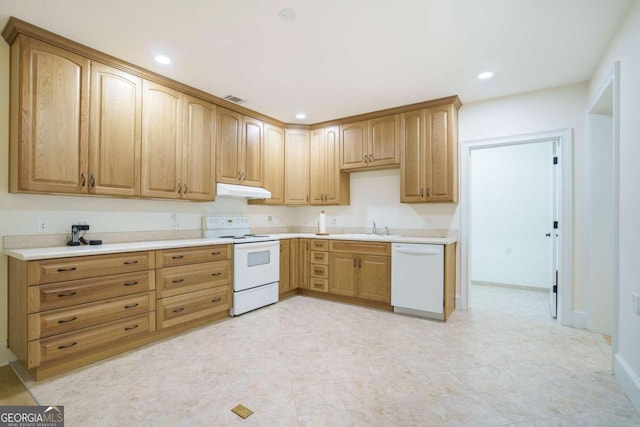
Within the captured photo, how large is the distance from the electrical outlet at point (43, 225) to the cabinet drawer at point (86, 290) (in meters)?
0.65

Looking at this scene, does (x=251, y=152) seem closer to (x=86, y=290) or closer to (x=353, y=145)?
(x=353, y=145)

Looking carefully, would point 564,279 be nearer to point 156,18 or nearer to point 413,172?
point 413,172

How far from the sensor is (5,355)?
227 centimetres

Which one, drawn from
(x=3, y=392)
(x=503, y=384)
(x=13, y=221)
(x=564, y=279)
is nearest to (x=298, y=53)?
(x=13, y=221)

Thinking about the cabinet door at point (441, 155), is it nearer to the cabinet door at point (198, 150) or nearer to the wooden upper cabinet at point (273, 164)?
the wooden upper cabinet at point (273, 164)

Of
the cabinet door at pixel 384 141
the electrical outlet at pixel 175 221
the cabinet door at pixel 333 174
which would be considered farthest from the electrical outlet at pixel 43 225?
the cabinet door at pixel 384 141

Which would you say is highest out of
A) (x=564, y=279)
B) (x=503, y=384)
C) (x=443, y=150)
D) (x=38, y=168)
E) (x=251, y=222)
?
(x=443, y=150)

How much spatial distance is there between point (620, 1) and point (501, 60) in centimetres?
80

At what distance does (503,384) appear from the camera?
6.60 feet

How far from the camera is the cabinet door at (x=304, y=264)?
415 centimetres

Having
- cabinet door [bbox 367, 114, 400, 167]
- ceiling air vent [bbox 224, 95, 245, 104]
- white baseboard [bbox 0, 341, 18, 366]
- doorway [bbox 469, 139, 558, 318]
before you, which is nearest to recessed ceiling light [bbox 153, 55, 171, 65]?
ceiling air vent [bbox 224, 95, 245, 104]

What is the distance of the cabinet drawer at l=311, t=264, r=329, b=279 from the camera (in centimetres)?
398

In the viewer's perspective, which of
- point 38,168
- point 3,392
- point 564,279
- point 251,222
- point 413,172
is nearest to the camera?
point 3,392

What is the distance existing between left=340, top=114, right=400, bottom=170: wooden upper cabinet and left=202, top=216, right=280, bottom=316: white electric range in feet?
5.08
